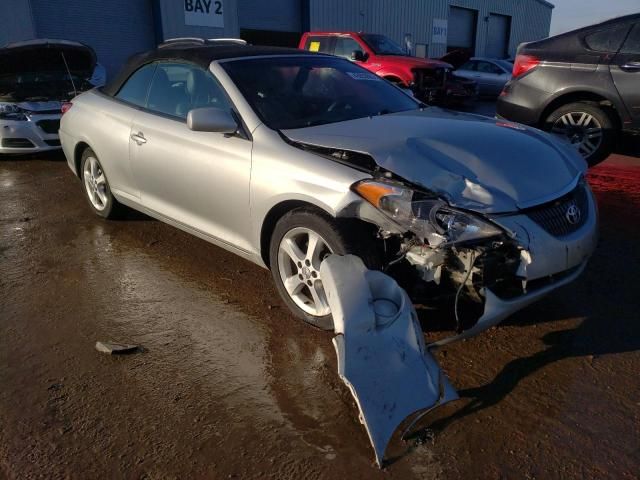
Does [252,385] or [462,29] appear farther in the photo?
[462,29]

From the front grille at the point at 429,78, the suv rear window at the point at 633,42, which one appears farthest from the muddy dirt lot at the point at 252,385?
the front grille at the point at 429,78

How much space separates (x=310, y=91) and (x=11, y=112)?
A: 5766mm

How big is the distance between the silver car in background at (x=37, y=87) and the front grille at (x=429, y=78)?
693 cm

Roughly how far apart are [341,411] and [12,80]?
8.15 meters

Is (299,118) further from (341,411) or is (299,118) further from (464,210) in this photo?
(341,411)

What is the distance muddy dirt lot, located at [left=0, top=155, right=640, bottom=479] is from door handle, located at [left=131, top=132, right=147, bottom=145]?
3.05ft

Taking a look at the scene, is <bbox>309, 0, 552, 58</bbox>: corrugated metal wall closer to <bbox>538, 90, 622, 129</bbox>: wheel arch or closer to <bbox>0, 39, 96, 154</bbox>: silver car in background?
<bbox>0, 39, 96, 154</bbox>: silver car in background

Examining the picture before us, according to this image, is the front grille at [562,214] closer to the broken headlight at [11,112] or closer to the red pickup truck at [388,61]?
the broken headlight at [11,112]

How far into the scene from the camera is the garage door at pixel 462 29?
99.9 ft

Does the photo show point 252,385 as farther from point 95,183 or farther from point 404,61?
point 404,61

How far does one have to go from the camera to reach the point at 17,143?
7879 mm

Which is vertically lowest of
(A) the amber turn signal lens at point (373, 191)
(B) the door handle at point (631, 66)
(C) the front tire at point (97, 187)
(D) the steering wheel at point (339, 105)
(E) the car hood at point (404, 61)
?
(C) the front tire at point (97, 187)

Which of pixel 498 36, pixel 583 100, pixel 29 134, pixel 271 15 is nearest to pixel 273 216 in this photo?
pixel 583 100

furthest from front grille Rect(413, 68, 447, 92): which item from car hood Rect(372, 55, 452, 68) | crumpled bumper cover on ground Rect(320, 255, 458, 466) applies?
crumpled bumper cover on ground Rect(320, 255, 458, 466)
